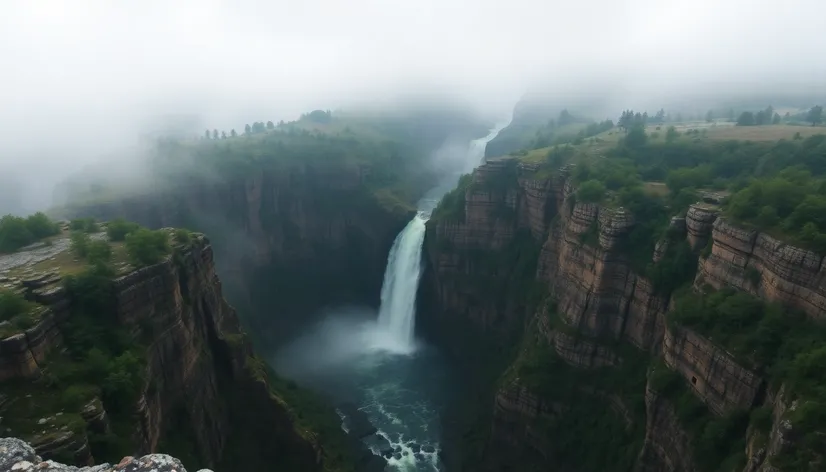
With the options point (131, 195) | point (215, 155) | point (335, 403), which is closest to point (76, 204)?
point (131, 195)

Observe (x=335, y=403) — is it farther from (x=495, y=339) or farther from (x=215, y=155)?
(x=215, y=155)

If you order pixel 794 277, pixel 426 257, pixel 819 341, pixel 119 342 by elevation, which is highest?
pixel 794 277

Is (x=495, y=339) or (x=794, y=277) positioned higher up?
(x=794, y=277)

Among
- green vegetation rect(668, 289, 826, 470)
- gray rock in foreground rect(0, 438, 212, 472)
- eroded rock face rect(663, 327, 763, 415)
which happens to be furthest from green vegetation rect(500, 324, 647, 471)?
gray rock in foreground rect(0, 438, 212, 472)

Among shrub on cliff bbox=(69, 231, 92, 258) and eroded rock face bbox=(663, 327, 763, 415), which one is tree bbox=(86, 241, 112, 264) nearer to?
shrub on cliff bbox=(69, 231, 92, 258)

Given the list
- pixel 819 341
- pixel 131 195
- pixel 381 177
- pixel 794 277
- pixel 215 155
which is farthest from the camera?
pixel 381 177

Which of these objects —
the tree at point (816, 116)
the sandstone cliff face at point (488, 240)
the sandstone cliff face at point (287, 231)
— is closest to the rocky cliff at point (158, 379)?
the sandstone cliff face at point (488, 240)
